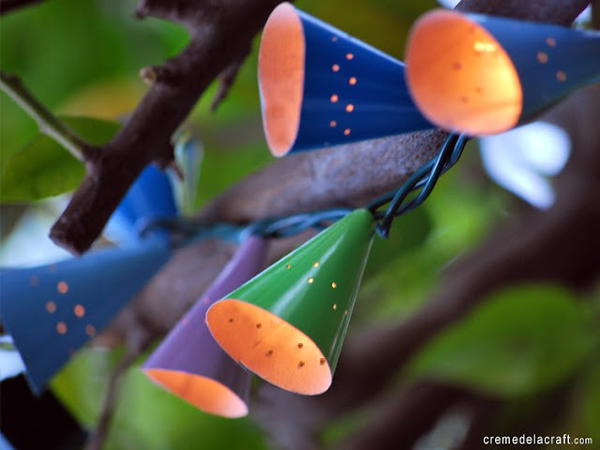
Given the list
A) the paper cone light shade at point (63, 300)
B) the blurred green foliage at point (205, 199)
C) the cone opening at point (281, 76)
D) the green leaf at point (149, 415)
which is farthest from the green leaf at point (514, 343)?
the cone opening at point (281, 76)

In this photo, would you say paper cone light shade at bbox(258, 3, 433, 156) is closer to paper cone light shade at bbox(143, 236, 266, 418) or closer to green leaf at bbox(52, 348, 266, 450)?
paper cone light shade at bbox(143, 236, 266, 418)

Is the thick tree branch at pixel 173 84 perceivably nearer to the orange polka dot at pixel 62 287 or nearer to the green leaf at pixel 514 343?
the orange polka dot at pixel 62 287

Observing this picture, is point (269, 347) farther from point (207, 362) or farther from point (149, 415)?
point (149, 415)

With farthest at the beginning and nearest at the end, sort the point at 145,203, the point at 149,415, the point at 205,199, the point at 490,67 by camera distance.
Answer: the point at 205,199 < the point at 149,415 < the point at 145,203 < the point at 490,67

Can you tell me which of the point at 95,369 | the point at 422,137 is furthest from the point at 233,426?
the point at 422,137

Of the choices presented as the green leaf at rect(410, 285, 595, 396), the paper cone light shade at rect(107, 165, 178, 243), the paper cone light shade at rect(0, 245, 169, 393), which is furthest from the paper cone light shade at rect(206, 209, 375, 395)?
the green leaf at rect(410, 285, 595, 396)

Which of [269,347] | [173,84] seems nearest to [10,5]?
[173,84]

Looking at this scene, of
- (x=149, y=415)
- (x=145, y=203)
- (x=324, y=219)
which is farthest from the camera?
(x=149, y=415)
